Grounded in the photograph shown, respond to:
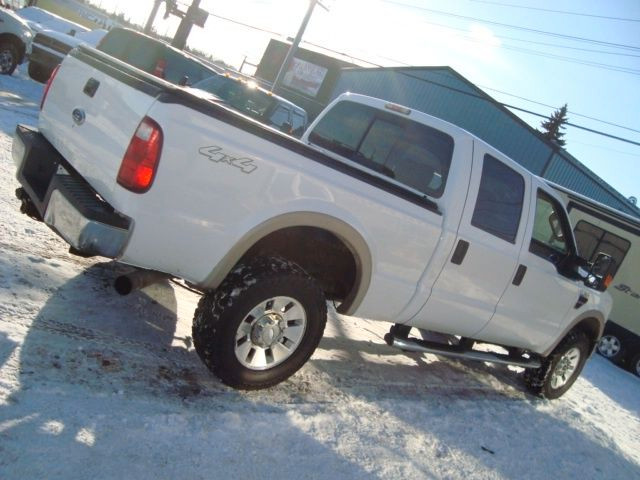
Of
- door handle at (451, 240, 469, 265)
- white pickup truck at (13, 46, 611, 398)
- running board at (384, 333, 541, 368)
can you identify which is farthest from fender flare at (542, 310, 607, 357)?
door handle at (451, 240, 469, 265)

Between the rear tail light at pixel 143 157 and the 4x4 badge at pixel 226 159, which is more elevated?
the 4x4 badge at pixel 226 159

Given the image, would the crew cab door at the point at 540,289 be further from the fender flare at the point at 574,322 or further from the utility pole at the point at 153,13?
the utility pole at the point at 153,13

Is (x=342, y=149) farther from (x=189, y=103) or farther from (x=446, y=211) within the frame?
(x=189, y=103)

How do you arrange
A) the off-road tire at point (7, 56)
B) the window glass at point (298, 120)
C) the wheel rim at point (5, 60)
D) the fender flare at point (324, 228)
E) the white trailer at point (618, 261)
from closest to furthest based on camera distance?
1. the fender flare at point (324, 228)
2. the window glass at point (298, 120)
3. the white trailer at point (618, 261)
4. the off-road tire at point (7, 56)
5. the wheel rim at point (5, 60)

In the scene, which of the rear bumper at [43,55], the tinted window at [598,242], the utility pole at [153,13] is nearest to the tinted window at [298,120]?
the rear bumper at [43,55]

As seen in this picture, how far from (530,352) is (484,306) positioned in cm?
146

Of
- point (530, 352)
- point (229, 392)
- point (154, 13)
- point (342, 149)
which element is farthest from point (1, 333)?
point (154, 13)

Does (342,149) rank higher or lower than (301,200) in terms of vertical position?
higher

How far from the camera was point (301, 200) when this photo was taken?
3.11 m

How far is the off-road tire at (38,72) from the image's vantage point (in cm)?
1269

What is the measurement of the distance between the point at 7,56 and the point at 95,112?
36.9 feet

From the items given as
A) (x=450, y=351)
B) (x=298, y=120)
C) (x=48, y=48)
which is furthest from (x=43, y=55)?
(x=450, y=351)

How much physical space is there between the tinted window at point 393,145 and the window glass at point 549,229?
4.14 ft

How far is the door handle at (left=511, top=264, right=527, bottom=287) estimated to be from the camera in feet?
14.8
